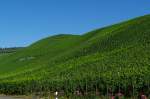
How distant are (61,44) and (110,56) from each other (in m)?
59.9

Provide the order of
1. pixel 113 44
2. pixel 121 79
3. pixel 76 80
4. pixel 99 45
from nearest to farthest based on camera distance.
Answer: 1. pixel 121 79
2. pixel 76 80
3. pixel 113 44
4. pixel 99 45

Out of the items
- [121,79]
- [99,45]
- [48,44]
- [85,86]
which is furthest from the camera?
[48,44]

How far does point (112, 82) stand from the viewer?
4659cm

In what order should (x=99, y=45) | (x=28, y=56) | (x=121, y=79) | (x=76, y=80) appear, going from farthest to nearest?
(x=28, y=56) < (x=99, y=45) < (x=76, y=80) < (x=121, y=79)

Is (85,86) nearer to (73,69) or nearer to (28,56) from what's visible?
(73,69)

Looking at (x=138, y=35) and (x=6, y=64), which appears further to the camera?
(x=6, y=64)

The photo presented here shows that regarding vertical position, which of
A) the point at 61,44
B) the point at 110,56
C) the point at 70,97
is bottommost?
the point at 70,97

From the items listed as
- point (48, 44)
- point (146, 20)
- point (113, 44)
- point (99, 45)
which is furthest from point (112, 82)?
point (48, 44)

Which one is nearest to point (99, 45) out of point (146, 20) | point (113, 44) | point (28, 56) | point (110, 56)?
point (113, 44)

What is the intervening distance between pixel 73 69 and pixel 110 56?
5.10m

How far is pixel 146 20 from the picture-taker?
103m

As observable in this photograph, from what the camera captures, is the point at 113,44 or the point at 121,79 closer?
the point at 121,79

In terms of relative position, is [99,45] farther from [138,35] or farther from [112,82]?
[112,82]

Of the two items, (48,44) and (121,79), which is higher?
(48,44)
